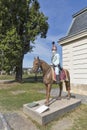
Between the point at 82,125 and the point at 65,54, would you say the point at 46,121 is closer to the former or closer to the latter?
the point at 82,125

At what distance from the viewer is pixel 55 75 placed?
10.7 metres

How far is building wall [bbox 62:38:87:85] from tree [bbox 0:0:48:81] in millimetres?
8238

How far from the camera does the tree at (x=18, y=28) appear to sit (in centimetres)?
2423

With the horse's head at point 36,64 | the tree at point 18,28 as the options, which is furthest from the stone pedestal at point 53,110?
the tree at point 18,28

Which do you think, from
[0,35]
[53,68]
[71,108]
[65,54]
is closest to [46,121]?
[71,108]

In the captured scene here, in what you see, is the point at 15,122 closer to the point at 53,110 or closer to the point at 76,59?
the point at 53,110

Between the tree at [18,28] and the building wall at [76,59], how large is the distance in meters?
8.24

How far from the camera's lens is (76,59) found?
15.9 meters

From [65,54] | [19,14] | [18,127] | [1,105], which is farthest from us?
[19,14]

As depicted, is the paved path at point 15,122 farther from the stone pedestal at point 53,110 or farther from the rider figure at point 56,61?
the rider figure at point 56,61

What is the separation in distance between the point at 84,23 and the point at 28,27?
10772 mm

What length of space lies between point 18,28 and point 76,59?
12005 millimetres

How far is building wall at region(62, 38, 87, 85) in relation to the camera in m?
15.1

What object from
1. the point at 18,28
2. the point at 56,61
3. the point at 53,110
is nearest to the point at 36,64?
the point at 56,61
